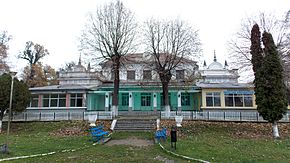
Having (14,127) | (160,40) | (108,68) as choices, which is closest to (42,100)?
(14,127)

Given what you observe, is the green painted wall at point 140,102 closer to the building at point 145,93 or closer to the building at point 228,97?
the building at point 145,93

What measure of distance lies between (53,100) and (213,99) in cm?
2009

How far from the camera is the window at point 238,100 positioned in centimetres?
2492

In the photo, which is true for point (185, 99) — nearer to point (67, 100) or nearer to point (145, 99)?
point (145, 99)

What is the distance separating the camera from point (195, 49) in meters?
22.3

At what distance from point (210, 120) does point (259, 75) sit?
6227 millimetres

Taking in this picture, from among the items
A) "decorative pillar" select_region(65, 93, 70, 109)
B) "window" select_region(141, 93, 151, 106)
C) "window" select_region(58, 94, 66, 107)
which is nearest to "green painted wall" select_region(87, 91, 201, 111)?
"window" select_region(141, 93, 151, 106)

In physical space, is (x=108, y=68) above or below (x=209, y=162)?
above

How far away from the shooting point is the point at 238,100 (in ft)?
82.1

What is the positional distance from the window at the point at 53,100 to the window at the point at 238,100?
20397 millimetres

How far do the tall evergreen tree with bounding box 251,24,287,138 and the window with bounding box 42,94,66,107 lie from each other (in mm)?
21897

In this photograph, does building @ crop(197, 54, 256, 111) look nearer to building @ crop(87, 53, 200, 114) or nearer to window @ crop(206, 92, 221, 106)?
window @ crop(206, 92, 221, 106)

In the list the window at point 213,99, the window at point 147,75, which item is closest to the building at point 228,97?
the window at point 213,99

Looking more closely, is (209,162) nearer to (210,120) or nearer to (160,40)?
(210,120)
